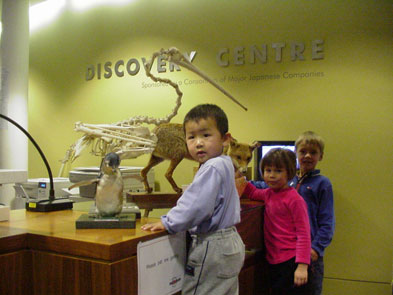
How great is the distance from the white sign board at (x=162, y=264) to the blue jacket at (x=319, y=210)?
98 cm

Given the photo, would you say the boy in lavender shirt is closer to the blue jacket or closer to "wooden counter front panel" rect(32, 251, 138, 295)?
"wooden counter front panel" rect(32, 251, 138, 295)

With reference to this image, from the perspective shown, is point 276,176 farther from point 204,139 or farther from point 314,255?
point 204,139

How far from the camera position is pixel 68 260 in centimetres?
105

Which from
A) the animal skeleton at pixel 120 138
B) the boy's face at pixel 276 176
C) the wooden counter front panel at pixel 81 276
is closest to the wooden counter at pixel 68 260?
the wooden counter front panel at pixel 81 276

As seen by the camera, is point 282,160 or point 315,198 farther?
point 315,198

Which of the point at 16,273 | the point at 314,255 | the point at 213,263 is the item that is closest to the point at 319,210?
the point at 314,255

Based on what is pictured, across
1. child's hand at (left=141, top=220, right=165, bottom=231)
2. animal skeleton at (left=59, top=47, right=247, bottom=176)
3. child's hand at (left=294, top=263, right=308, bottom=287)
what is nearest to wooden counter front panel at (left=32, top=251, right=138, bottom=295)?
child's hand at (left=141, top=220, right=165, bottom=231)

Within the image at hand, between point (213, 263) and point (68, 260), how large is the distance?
0.43 meters

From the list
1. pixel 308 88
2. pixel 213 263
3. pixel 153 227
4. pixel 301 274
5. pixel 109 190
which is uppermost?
pixel 308 88

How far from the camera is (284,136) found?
9.95 feet

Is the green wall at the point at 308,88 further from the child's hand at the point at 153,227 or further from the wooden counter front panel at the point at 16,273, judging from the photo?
the wooden counter front panel at the point at 16,273

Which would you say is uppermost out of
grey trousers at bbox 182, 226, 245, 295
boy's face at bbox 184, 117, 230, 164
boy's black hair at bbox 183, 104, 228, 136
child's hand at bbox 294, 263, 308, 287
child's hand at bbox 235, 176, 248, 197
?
boy's black hair at bbox 183, 104, 228, 136

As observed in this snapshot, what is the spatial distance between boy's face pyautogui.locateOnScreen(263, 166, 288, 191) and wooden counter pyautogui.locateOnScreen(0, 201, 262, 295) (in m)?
0.76

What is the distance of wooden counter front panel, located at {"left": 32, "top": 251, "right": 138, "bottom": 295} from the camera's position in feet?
3.25
